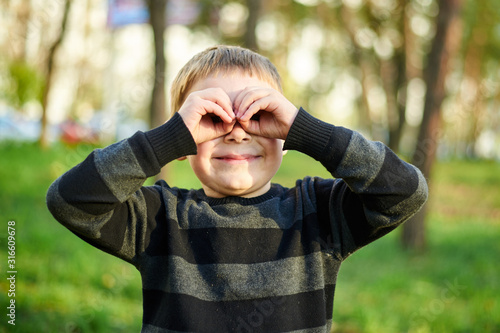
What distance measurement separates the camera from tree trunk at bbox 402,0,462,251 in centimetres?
559

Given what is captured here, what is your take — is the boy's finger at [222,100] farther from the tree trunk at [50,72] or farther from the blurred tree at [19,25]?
the blurred tree at [19,25]

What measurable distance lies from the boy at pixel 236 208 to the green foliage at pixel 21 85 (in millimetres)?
9482

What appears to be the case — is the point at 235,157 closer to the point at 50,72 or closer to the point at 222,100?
the point at 222,100

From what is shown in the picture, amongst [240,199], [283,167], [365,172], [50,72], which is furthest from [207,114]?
[283,167]

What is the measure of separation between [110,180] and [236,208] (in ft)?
1.44

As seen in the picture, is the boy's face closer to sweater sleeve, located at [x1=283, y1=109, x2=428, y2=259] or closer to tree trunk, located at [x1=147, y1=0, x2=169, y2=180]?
sweater sleeve, located at [x1=283, y1=109, x2=428, y2=259]

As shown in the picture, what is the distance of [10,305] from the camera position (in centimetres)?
302

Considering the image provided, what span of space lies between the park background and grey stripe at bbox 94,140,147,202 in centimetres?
190

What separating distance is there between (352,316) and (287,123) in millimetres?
2449

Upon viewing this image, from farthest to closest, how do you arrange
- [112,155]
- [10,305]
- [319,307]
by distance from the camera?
[10,305]
[319,307]
[112,155]

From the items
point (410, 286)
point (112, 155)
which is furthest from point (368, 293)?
point (112, 155)

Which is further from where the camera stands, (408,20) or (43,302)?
(408,20)

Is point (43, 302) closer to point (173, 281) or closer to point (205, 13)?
point (173, 281)

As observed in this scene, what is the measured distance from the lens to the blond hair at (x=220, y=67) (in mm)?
1683
